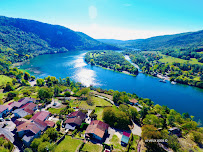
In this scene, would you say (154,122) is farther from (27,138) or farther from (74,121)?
(27,138)

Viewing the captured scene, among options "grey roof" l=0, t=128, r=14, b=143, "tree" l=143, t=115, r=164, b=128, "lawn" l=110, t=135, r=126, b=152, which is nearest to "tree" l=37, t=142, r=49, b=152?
"grey roof" l=0, t=128, r=14, b=143

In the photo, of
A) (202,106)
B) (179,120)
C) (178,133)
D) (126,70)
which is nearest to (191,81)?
(202,106)

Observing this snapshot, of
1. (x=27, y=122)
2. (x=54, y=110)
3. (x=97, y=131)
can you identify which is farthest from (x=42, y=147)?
(x=54, y=110)

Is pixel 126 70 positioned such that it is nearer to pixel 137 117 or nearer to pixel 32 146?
pixel 137 117

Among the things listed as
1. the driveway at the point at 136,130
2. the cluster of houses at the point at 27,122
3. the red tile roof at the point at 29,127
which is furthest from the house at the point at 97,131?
the red tile roof at the point at 29,127

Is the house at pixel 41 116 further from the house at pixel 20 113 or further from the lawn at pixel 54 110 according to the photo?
the house at pixel 20 113

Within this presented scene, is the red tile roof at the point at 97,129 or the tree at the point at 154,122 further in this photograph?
the tree at the point at 154,122

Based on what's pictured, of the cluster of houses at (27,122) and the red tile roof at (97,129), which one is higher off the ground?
the cluster of houses at (27,122)

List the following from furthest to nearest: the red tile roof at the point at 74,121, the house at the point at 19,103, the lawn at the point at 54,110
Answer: the house at the point at 19,103 < the lawn at the point at 54,110 < the red tile roof at the point at 74,121
